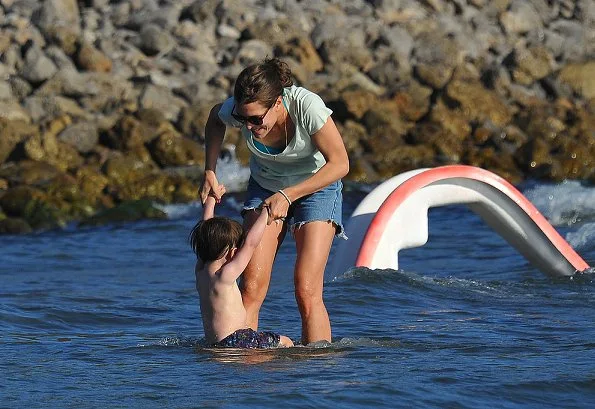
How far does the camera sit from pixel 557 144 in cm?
1952

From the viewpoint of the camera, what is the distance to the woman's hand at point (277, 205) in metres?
6.16

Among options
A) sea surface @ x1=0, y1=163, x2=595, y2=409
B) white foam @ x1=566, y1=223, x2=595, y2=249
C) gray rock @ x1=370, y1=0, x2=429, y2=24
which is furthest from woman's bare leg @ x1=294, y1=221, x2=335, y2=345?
gray rock @ x1=370, y1=0, x2=429, y2=24

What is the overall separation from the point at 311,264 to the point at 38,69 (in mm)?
15101

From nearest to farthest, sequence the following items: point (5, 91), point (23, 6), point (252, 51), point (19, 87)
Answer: point (5, 91) < point (19, 87) < point (252, 51) < point (23, 6)

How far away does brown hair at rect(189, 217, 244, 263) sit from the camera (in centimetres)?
633

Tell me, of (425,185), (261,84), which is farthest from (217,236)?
(425,185)

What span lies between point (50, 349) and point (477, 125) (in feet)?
45.9

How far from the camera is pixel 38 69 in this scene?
2077cm

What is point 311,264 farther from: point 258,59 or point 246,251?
point 258,59

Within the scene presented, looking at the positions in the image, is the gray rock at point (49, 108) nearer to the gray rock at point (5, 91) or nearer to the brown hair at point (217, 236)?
the gray rock at point (5, 91)

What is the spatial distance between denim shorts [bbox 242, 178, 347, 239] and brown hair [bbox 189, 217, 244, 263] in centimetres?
24

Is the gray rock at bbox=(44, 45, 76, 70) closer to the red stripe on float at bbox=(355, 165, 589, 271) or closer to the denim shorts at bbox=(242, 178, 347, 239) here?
the red stripe on float at bbox=(355, 165, 589, 271)

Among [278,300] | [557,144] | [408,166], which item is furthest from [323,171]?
[557,144]

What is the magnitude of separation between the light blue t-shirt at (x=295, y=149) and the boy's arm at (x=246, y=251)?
0.87 ft
